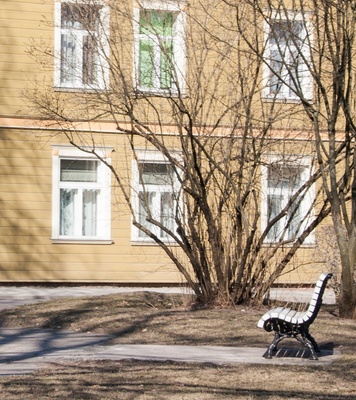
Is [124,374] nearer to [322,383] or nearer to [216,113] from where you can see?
[322,383]

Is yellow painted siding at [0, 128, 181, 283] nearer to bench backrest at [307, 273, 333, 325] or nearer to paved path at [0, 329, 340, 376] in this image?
paved path at [0, 329, 340, 376]

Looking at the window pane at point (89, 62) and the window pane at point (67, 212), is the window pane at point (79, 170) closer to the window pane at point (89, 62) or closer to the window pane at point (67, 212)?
the window pane at point (67, 212)

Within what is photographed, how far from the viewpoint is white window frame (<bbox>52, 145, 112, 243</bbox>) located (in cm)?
2183

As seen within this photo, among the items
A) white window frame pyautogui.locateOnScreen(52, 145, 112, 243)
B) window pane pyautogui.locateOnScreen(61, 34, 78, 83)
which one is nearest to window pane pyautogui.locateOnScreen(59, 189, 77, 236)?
white window frame pyautogui.locateOnScreen(52, 145, 112, 243)

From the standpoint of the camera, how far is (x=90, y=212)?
2245 cm

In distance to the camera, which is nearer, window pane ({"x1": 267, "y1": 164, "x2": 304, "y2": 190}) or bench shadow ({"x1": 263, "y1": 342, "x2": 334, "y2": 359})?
bench shadow ({"x1": 263, "y1": 342, "x2": 334, "y2": 359})

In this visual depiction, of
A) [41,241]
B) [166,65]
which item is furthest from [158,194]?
[166,65]

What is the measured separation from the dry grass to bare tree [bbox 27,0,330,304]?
1035 millimetres

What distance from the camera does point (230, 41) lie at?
16.0m

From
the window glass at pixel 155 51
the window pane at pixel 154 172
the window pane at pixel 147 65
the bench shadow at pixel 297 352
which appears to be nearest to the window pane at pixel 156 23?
the window glass at pixel 155 51

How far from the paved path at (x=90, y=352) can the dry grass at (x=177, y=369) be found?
1.20 feet

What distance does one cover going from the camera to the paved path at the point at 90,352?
1057cm

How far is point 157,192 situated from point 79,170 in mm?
2040

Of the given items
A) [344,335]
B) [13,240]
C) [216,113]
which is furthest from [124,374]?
[13,240]
